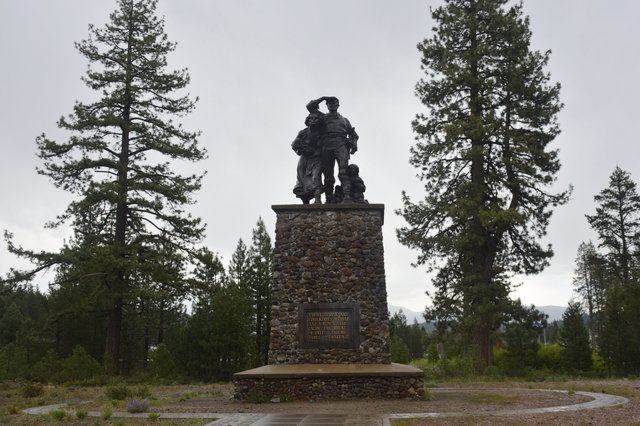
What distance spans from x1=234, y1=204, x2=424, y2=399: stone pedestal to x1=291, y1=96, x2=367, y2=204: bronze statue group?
865 mm

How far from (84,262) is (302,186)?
A: 32.2 ft

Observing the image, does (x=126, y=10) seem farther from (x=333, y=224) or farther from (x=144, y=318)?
(x=333, y=224)

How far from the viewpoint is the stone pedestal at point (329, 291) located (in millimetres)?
12414

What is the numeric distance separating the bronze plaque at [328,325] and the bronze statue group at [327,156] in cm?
277

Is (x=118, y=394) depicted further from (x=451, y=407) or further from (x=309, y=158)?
(x=309, y=158)

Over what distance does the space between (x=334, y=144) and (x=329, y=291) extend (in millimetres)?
3794

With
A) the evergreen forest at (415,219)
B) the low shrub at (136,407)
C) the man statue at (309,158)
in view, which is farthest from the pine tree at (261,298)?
the low shrub at (136,407)

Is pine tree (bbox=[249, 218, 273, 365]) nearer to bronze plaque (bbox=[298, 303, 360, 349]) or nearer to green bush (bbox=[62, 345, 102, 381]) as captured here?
green bush (bbox=[62, 345, 102, 381])

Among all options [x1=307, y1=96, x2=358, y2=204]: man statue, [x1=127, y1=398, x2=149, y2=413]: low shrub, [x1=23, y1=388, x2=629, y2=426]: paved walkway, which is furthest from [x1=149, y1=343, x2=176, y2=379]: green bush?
[x1=127, y1=398, x2=149, y2=413]: low shrub

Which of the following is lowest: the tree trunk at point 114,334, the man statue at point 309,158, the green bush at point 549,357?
the green bush at point 549,357

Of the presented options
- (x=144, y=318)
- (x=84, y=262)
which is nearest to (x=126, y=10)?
(x=84, y=262)

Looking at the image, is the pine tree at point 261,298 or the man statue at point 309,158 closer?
the man statue at point 309,158

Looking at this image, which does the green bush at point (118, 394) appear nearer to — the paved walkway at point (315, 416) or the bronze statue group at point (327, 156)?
the paved walkway at point (315, 416)

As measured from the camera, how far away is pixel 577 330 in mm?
25672
